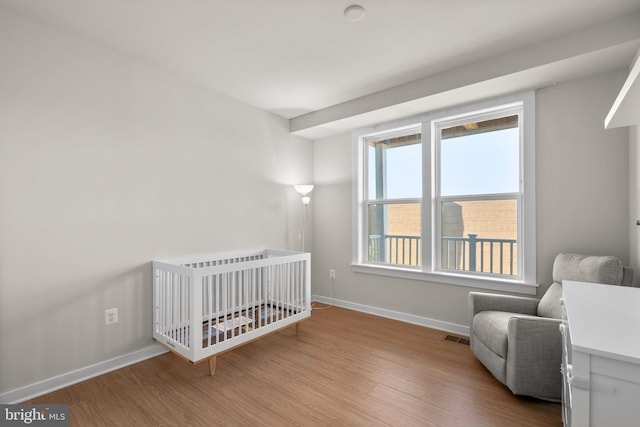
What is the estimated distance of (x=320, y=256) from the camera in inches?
168

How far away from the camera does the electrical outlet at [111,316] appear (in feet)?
7.68

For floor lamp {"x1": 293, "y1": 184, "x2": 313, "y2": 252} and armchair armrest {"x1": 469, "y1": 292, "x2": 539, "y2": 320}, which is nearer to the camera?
armchair armrest {"x1": 469, "y1": 292, "x2": 539, "y2": 320}

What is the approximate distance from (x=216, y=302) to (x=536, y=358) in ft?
7.51

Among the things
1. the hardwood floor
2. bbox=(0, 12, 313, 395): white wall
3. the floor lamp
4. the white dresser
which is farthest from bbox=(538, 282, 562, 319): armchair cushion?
bbox=(0, 12, 313, 395): white wall

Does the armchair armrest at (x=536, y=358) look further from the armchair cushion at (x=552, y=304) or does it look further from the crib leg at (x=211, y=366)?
the crib leg at (x=211, y=366)

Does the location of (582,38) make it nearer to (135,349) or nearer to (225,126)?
(225,126)

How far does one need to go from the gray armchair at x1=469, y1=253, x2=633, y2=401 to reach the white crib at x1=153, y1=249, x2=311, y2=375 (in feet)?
5.37

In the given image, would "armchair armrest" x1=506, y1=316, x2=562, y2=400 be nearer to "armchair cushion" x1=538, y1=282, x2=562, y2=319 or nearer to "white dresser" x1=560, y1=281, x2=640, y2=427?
"armchair cushion" x1=538, y1=282, x2=562, y2=319

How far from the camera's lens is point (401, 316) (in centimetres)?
345

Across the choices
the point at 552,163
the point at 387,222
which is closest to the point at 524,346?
the point at 552,163

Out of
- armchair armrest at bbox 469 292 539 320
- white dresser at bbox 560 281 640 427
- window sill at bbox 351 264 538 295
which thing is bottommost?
armchair armrest at bbox 469 292 539 320

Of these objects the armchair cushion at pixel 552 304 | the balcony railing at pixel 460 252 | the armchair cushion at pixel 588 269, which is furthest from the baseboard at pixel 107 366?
the armchair cushion at pixel 588 269

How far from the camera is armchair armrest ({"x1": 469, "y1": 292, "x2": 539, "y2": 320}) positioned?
242 cm

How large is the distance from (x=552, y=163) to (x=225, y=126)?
309 centimetres
